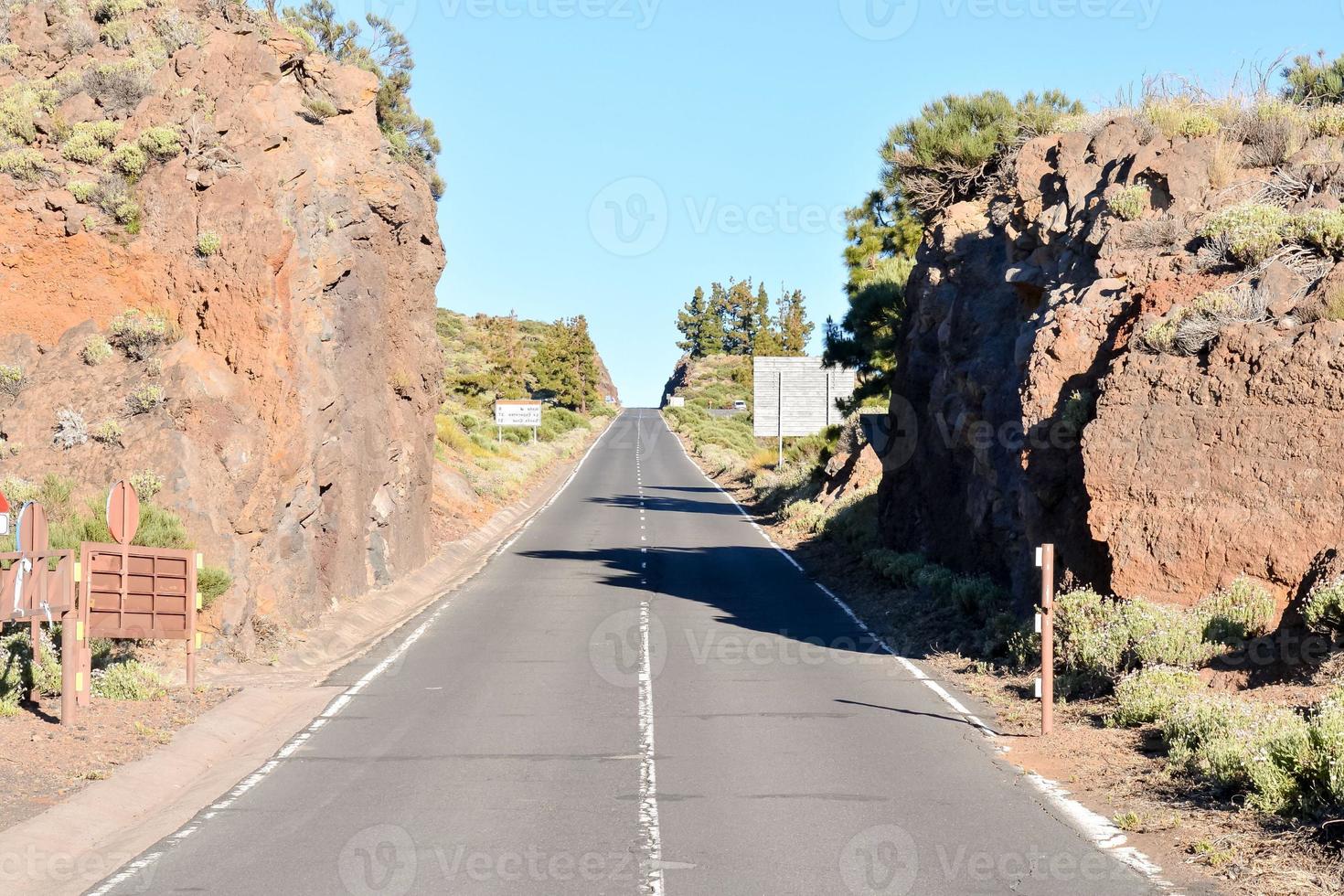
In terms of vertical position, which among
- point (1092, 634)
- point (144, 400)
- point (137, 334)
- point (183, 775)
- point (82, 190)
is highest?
point (82, 190)

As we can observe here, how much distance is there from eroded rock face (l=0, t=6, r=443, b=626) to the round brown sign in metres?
3.40

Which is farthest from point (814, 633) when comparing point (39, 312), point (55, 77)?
point (55, 77)

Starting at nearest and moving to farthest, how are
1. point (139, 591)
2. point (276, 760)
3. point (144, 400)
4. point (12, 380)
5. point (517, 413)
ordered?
point (276, 760)
point (139, 591)
point (144, 400)
point (12, 380)
point (517, 413)

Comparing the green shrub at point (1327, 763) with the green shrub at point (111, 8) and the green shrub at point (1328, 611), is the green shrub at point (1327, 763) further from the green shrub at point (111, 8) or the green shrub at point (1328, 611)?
the green shrub at point (111, 8)

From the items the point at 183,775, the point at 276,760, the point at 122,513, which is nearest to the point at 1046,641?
the point at 276,760

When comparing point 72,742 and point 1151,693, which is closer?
point 72,742

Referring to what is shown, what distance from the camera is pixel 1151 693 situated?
11492 millimetres

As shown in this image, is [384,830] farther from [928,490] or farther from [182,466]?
[928,490]

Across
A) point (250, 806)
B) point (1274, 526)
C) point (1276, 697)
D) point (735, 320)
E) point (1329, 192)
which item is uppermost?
point (735, 320)

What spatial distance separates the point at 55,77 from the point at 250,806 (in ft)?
57.1

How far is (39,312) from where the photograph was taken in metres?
18.5

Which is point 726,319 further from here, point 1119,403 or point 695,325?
point 1119,403

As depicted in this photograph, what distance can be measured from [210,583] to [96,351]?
471 centimetres

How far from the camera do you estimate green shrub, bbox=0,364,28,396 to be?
1758 centimetres
